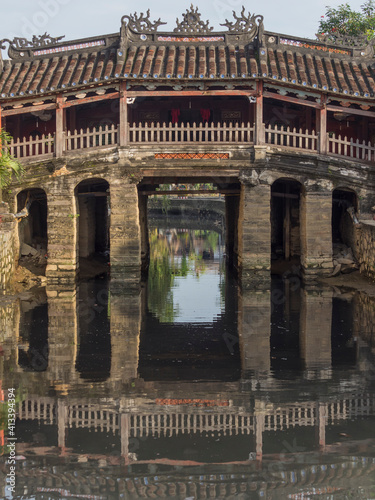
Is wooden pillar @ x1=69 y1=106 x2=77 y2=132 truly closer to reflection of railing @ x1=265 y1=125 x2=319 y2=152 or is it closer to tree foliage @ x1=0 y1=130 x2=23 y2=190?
tree foliage @ x1=0 y1=130 x2=23 y2=190

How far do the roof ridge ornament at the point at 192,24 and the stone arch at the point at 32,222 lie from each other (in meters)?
7.04

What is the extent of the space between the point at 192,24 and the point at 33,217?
28.8 feet

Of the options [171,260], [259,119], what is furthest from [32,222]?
[259,119]

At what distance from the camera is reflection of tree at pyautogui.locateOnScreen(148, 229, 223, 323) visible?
18.7 meters

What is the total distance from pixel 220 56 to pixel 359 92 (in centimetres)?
441

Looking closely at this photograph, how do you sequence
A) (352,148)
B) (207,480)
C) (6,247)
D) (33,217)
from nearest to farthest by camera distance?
(207,480) → (6,247) → (352,148) → (33,217)

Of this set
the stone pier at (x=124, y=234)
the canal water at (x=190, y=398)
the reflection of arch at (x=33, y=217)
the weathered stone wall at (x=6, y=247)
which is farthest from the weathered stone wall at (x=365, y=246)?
the weathered stone wall at (x=6, y=247)

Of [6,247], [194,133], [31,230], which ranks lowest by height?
[6,247]

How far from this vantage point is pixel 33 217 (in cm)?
2556

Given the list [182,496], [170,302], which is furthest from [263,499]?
[170,302]

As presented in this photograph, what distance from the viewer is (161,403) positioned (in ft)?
33.3

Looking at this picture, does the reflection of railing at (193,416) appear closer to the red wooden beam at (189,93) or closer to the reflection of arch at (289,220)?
the red wooden beam at (189,93)

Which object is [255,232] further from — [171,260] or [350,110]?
[171,260]

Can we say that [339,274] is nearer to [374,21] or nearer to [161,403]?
[161,403]
